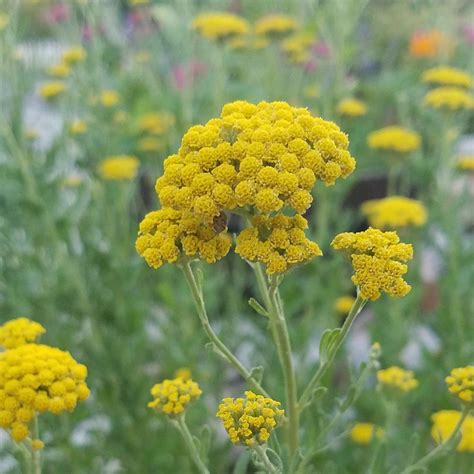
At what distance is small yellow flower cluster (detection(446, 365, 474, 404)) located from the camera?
91 cm

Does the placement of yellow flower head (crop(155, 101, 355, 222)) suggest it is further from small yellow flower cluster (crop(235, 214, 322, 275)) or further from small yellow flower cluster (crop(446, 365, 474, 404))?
small yellow flower cluster (crop(446, 365, 474, 404))

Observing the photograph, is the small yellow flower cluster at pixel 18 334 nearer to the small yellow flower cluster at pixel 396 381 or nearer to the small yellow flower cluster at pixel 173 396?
the small yellow flower cluster at pixel 173 396

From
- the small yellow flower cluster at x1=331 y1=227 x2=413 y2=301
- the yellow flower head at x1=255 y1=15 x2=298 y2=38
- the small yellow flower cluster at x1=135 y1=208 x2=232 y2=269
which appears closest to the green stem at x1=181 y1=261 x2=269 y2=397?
the small yellow flower cluster at x1=135 y1=208 x2=232 y2=269

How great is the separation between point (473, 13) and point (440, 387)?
7.20 ft

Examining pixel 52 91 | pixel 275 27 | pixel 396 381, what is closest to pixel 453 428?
pixel 396 381

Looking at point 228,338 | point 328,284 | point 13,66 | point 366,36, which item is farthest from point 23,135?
point 366,36

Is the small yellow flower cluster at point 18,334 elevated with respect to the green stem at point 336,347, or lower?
lower

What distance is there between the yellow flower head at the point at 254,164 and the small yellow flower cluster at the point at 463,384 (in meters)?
0.32

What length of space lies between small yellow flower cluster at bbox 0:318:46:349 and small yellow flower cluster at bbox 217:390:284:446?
0.35 meters

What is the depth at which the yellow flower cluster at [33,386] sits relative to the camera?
0.84 meters

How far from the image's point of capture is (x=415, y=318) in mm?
2043

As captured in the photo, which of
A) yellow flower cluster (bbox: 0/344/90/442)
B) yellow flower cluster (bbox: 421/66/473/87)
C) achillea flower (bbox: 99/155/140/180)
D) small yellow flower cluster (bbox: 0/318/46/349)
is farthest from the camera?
yellow flower cluster (bbox: 421/66/473/87)

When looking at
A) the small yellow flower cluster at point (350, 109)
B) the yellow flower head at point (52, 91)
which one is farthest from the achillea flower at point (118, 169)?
the small yellow flower cluster at point (350, 109)

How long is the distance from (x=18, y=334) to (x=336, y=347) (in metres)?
0.43
